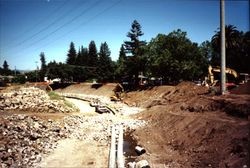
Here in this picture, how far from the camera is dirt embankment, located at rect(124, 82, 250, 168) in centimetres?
1424

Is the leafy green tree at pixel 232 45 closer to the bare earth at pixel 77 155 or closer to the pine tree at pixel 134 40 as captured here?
the pine tree at pixel 134 40

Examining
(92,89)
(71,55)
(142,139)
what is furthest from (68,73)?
(142,139)

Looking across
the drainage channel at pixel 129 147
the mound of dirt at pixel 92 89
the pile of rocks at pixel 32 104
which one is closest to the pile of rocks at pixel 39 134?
the drainage channel at pixel 129 147

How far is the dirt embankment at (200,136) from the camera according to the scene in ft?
46.7

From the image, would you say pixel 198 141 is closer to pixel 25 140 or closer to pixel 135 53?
pixel 25 140

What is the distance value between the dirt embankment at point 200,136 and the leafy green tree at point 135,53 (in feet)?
120

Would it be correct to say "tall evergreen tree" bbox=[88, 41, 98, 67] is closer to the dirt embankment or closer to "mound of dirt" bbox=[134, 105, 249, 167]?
the dirt embankment

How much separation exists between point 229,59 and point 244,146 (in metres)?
60.3

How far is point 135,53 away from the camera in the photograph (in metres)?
66.7

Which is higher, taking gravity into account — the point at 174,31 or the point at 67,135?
the point at 174,31

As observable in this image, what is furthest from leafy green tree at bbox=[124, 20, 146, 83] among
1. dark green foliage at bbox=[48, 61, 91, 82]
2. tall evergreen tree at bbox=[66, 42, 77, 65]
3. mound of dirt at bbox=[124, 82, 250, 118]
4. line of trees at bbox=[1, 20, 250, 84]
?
tall evergreen tree at bbox=[66, 42, 77, 65]

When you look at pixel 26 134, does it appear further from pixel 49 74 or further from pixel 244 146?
pixel 49 74

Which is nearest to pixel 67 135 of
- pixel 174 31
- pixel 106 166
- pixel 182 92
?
pixel 106 166

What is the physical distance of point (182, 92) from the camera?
39.1 meters
